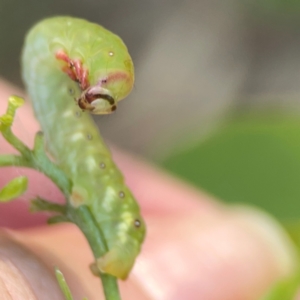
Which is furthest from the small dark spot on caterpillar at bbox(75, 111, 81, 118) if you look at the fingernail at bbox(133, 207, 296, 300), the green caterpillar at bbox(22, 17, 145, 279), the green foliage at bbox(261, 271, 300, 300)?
the green foliage at bbox(261, 271, 300, 300)

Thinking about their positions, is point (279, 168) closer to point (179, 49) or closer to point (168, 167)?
point (168, 167)

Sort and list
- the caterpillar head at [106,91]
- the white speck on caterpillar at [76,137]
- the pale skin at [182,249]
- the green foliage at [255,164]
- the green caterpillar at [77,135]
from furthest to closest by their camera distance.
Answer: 1. the green foliage at [255,164]
2. the pale skin at [182,249]
3. the white speck on caterpillar at [76,137]
4. the green caterpillar at [77,135]
5. the caterpillar head at [106,91]

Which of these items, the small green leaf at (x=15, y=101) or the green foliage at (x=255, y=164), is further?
the green foliage at (x=255, y=164)

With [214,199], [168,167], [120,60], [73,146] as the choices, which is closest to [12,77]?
[168,167]

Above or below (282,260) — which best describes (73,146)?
above

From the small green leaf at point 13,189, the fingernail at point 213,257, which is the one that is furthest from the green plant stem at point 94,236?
the fingernail at point 213,257

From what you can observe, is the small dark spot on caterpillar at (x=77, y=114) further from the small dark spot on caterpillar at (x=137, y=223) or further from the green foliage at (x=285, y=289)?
the green foliage at (x=285, y=289)

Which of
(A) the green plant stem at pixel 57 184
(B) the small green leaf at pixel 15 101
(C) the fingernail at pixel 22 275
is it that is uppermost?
(B) the small green leaf at pixel 15 101

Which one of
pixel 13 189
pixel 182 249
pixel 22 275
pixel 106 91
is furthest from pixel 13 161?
pixel 182 249
